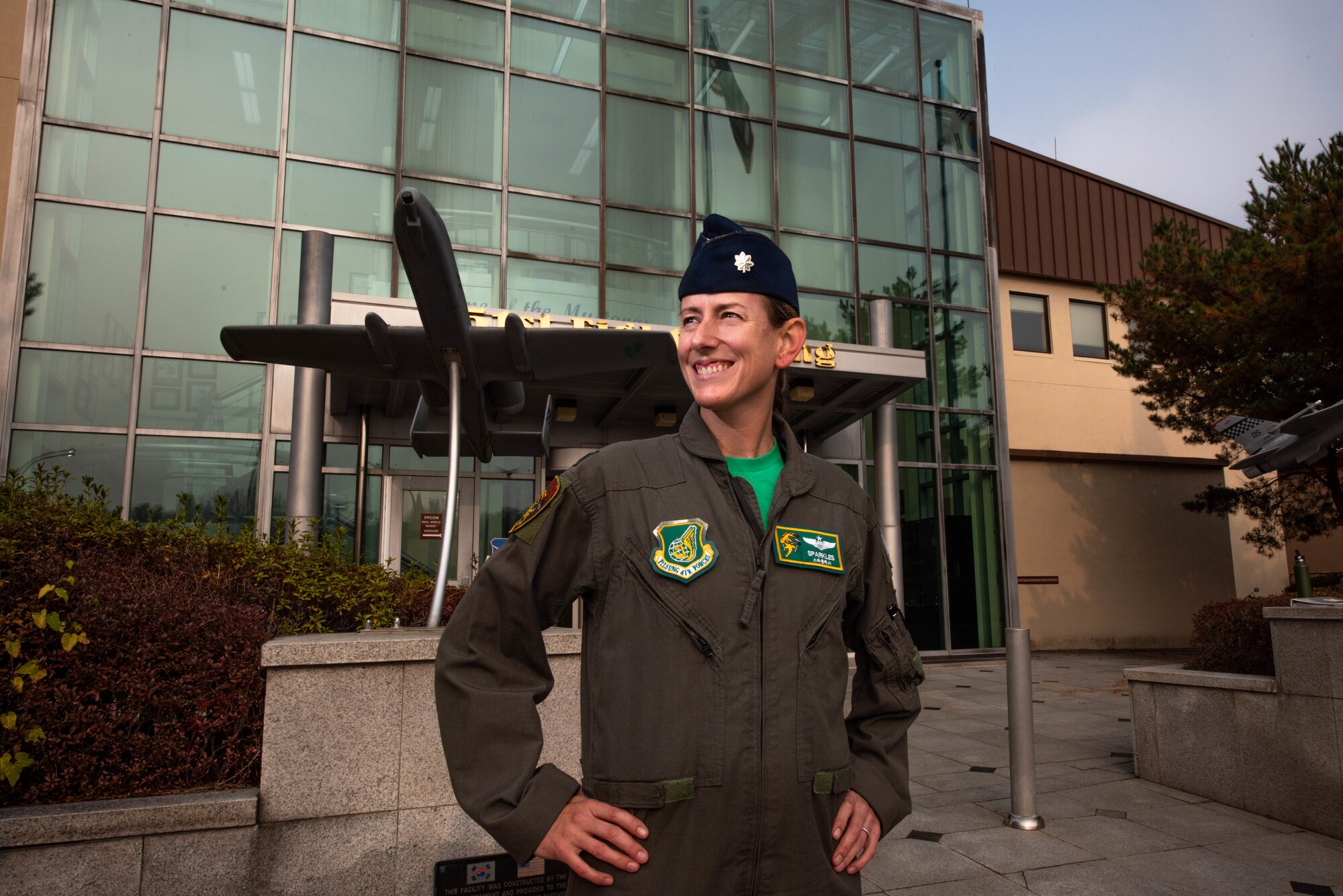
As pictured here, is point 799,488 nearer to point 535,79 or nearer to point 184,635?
point 184,635

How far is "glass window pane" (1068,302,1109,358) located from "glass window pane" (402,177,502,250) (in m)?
14.3

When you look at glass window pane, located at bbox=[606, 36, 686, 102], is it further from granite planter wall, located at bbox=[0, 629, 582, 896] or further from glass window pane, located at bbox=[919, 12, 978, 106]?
granite planter wall, located at bbox=[0, 629, 582, 896]

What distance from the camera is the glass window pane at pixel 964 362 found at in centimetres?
1638

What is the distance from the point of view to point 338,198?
12828mm

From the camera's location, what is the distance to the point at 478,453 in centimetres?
691

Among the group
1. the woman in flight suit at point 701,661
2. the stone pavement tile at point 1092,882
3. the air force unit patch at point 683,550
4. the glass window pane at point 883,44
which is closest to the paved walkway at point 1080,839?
the stone pavement tile at point 1092,882

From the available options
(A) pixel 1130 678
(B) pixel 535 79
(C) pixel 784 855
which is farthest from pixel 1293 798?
(B) pixel 535 79

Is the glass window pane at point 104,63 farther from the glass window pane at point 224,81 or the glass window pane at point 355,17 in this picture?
the glass window pane at point 355,17

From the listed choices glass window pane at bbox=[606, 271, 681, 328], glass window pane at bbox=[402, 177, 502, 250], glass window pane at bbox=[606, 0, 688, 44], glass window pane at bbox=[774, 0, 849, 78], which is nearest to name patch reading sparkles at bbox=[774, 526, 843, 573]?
glass window pane at bbox=[606, 271, 681, 328]

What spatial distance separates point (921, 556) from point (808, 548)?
14.5 metres

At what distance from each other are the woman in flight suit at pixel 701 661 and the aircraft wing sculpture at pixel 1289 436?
648 cm

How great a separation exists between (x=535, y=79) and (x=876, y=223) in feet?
22.3

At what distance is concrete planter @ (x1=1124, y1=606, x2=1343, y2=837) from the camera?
5.43 meters

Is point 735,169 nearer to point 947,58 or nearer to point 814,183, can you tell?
point 814,183
